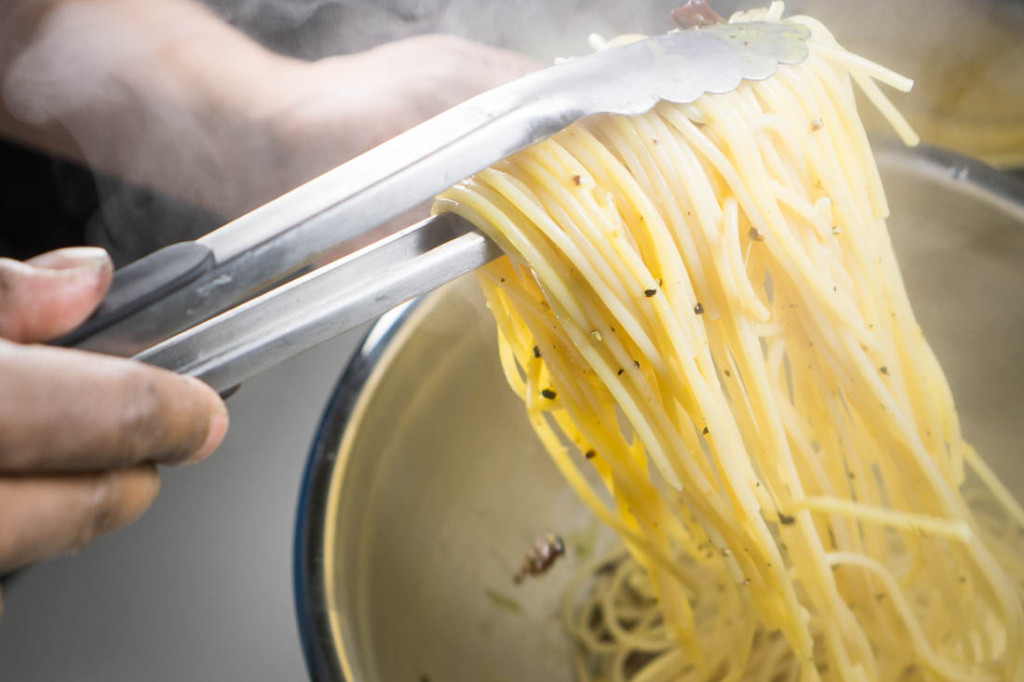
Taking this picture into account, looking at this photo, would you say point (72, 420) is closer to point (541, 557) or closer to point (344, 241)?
point (344, 241)

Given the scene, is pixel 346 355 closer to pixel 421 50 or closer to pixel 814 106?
pixel 421 50

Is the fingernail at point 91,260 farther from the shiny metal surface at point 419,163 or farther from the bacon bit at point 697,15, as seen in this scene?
the bacon bit at point 697,15

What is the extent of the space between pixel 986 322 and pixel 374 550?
3.01ft

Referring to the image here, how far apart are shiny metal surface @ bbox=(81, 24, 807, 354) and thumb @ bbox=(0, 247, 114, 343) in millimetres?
23

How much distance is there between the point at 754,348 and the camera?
655 mm

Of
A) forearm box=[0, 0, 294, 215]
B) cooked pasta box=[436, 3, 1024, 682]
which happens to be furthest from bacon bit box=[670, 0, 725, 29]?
forearm box=[0, 0, 294, 215]

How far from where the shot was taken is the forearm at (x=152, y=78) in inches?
46.7

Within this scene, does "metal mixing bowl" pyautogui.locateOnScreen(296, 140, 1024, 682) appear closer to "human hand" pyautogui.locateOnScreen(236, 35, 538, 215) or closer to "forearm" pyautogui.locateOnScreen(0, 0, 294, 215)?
"human hand" pyautogui.locateOnScreen(236, 35, 538, 215)

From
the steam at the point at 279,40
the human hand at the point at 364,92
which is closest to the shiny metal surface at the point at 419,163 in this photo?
the human hand at the point at 364,92

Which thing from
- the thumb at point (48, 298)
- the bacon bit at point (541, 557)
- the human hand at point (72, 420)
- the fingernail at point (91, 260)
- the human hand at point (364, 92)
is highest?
the human hand at point (364, 92)

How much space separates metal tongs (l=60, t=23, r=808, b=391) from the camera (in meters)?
0.47

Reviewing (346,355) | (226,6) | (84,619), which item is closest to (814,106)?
(346,355)

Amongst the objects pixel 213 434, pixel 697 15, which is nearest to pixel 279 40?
pixel 697 15

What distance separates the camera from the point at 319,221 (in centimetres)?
49
